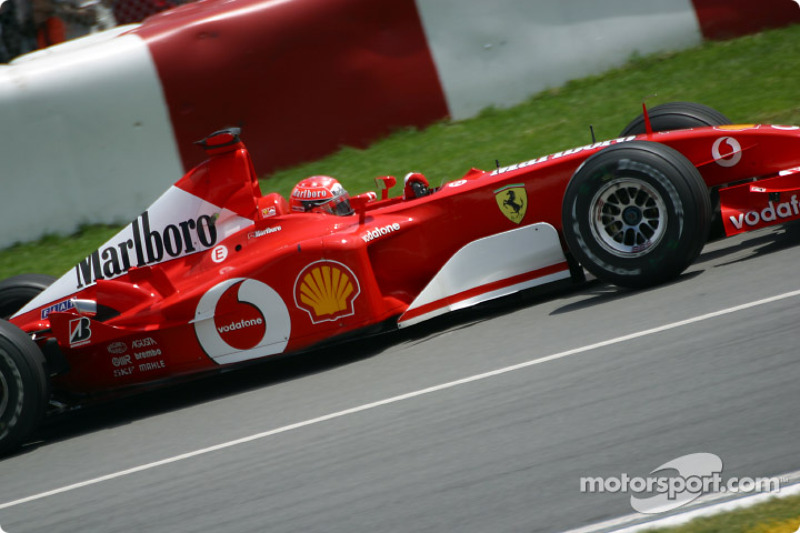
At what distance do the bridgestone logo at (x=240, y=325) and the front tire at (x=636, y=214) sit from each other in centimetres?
206

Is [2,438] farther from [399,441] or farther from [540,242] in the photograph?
[540,242]

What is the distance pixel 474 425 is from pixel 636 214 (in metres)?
1.91

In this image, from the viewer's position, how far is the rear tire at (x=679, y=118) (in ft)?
21.8

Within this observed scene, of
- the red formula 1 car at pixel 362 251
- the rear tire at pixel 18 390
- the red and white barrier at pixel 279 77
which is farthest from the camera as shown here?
the red and white barrier at pixel 279 77

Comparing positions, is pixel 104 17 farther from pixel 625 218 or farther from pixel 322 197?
pixel 625 218

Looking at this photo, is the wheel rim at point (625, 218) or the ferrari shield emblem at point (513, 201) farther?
the ferrari shield emblem at point (513, 201)

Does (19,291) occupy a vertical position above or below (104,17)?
below

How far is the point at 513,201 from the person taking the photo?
6.08 meters

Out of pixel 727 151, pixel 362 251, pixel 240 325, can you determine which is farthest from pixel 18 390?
pixel 727 151

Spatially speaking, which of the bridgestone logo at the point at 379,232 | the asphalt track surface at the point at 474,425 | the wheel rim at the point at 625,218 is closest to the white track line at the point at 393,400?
the asphalt track surface at the point at 474,425

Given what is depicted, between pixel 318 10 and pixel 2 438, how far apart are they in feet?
18.4

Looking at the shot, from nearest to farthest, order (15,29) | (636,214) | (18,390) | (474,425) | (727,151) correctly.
A: (474,425) → (636,214) → (727,151) → (18,390) → (15,29)

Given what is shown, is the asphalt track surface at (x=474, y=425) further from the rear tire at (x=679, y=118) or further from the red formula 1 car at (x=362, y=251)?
the rear tire at (x=679, y=118)

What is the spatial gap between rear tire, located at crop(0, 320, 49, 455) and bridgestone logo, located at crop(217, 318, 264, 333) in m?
1.19
